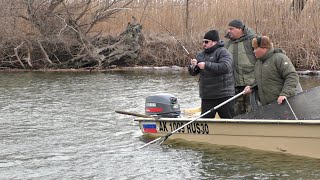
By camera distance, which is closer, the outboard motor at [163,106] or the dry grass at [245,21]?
the outboard motor at [163,106]

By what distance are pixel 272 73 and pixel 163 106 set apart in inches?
81.6

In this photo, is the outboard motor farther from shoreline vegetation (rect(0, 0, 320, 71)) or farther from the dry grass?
shoreline vegetation (rect(0, 0, 320, 71))

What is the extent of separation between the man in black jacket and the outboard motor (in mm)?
755

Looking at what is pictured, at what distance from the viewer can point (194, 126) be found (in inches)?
349

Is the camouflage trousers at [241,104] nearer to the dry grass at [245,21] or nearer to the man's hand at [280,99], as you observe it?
the man's hand at [280,99]

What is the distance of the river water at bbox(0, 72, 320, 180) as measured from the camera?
7.55 metres

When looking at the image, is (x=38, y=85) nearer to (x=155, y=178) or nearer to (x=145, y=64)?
(x=145, y=64)

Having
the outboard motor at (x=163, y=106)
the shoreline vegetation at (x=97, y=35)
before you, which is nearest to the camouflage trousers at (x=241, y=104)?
the outboard motor at (x=163, y=106)

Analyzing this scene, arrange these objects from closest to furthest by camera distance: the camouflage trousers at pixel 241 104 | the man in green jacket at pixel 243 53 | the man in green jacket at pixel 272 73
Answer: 1. the man in green jacket at pixel 272 73
2. the man in green jacket at pixel 243 53
3. the camouflage trousers at pixel 241 104

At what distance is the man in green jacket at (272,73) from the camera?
25.5 feet

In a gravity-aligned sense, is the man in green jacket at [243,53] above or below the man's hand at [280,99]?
above

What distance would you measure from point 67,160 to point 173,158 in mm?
1471

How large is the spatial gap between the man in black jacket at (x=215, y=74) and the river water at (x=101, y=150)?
640 mm

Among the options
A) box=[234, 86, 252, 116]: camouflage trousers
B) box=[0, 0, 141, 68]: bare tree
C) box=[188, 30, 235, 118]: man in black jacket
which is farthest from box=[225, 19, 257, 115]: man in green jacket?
box=[0, 0, 141, 68]: bare tree
